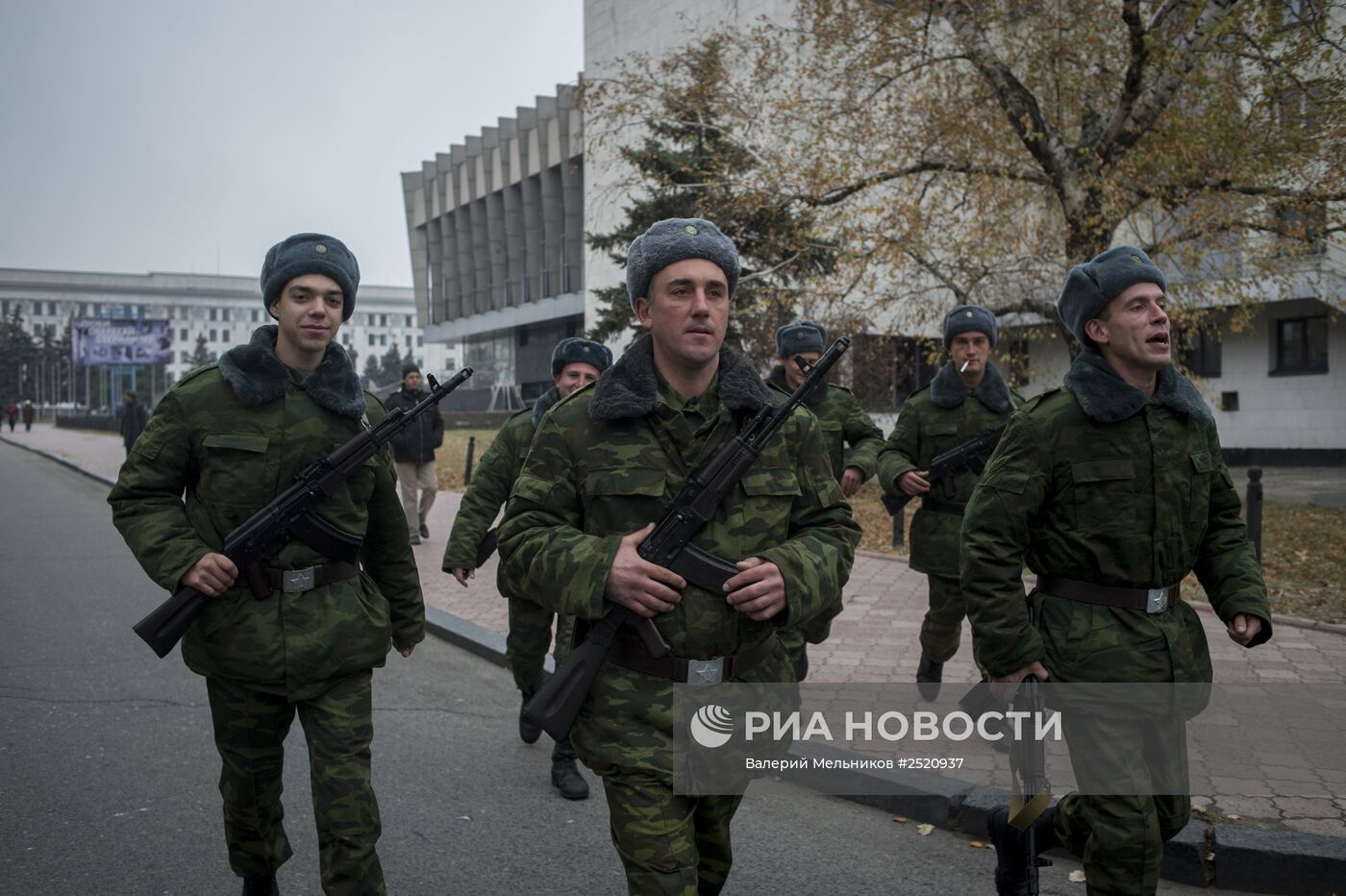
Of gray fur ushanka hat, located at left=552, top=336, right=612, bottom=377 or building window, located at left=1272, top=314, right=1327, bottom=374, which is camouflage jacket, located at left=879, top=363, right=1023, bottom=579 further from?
building window, located at left=1272, top=314, right=1327, bottom=374

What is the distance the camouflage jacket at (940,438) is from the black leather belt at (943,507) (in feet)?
0.06

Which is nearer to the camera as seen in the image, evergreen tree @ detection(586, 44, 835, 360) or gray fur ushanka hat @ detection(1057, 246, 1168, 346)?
gray fur ushanka hat @ detection(1057, 246, 1168, 346)

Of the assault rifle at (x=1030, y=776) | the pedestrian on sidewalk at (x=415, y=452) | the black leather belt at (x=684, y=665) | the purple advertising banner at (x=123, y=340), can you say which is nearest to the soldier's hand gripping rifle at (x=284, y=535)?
the black leather belt at (x=684, y=665)

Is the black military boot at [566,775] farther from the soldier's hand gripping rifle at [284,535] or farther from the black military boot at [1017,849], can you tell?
the black military boot at [1017,849]

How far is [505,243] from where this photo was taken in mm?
64188

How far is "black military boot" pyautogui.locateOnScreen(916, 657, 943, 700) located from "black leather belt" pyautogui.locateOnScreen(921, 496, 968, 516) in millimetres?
883

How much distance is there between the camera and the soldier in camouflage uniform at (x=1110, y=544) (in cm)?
322

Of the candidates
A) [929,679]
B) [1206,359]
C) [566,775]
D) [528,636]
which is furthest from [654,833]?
[1206,359]

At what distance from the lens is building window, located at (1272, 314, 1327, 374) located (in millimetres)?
27469

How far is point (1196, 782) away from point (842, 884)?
1783 mm

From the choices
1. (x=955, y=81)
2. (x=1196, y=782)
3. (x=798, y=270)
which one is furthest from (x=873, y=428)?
(x=798, y=270)

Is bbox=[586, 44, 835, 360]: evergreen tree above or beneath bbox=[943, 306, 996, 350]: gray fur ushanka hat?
above

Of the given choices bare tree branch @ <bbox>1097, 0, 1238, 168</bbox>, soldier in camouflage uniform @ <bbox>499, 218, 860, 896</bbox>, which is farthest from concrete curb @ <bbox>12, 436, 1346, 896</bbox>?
bare tree branch @ <bbox>1097, 0, 1238, 168</bbox>

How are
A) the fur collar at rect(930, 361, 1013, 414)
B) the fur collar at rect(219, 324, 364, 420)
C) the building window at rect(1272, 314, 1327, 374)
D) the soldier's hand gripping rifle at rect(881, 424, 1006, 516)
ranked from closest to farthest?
the fur collar at rect(219, 324, 364, 420), the soldier's hand gripping rifle at rect(881, 424, 1006, 516), the fur collar at rect(930, 361, 1013, 414), the building window at rect(1272, 314, 1327, 374)
